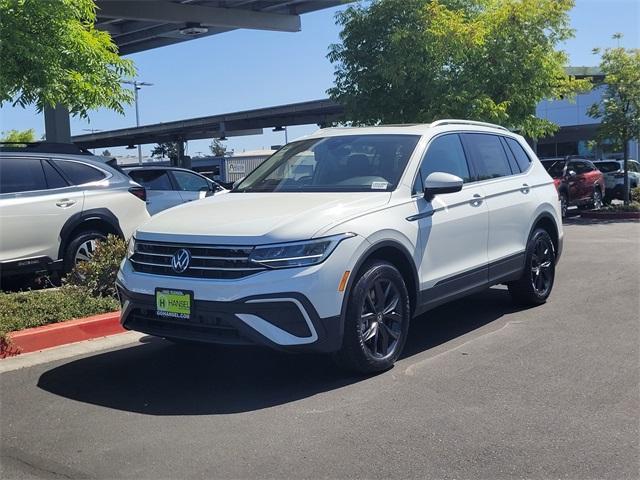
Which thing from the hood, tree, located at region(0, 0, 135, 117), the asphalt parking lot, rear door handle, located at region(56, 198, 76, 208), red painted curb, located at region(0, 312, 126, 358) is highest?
tree, located at region(0, 0, 135, 117)

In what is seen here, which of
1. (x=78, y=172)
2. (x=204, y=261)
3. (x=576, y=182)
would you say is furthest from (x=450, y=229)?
(x=576, y=182)

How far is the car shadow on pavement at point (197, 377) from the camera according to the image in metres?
4.89

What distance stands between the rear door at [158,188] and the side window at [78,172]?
3.30 m

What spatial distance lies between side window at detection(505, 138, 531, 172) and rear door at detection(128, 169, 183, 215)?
6.46 meters

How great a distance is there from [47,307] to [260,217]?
107 inches

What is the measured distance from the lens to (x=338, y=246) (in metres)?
4.92

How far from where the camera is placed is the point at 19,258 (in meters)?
7.75

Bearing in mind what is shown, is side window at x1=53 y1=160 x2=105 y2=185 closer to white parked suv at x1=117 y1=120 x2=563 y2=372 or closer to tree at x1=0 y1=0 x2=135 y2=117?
tree at x1=0 y1=0 x2=135 y2=117

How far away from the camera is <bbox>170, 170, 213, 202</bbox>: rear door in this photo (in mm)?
12688

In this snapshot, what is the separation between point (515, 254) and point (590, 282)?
2.47 meters

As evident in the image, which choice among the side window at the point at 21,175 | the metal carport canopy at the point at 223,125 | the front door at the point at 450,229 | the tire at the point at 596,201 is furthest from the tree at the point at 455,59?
the metal carport canopy at the point at 223,125

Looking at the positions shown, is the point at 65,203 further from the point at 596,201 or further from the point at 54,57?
the point at 596,201

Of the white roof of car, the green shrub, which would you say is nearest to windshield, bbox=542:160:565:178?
the white roof of car

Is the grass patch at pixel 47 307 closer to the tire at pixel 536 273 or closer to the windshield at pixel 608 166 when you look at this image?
the tire at pixel 536 273
